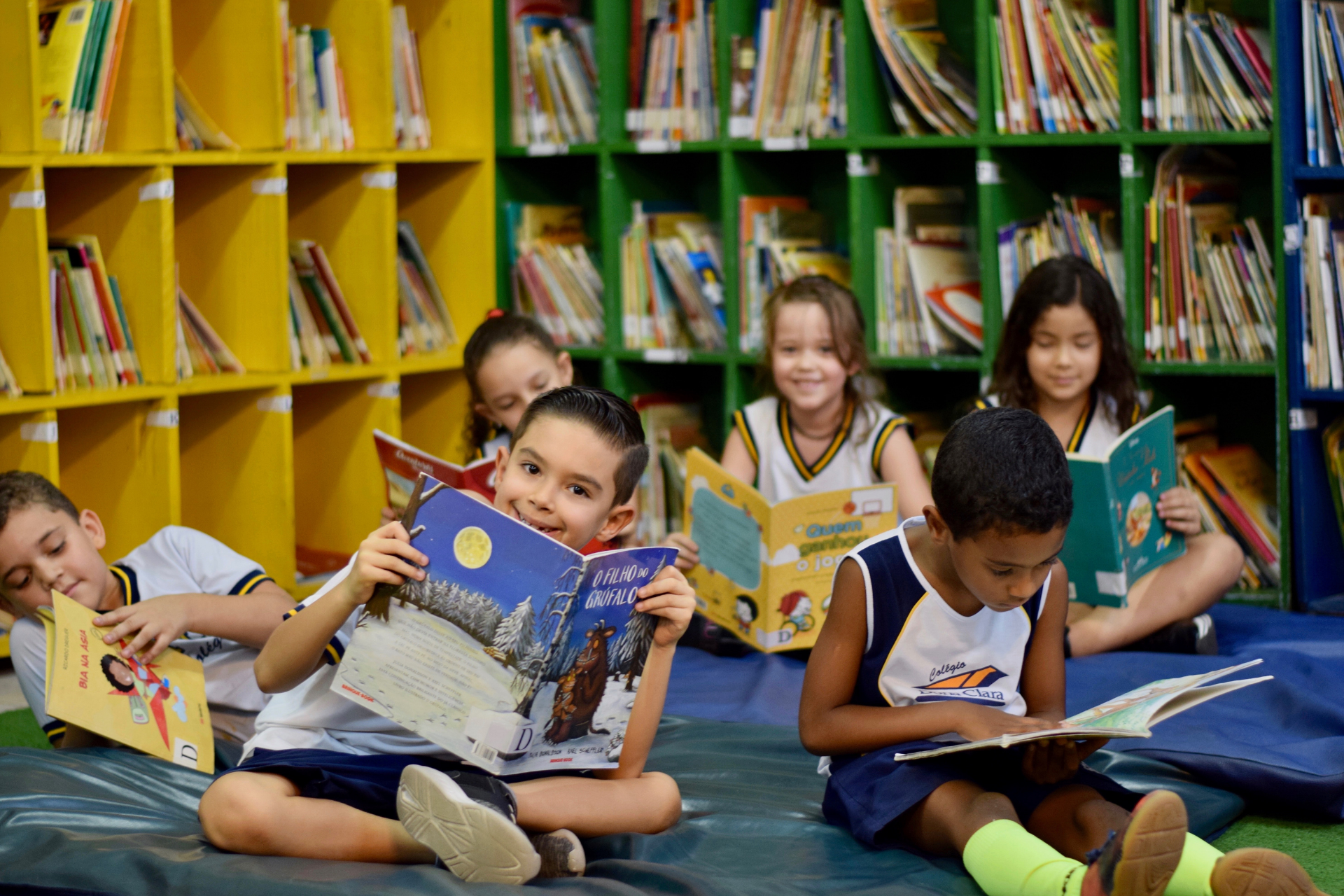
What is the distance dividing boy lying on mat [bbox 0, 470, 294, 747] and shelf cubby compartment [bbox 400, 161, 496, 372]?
156 cm

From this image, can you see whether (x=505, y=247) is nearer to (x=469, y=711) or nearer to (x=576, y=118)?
(x=576, y=118)

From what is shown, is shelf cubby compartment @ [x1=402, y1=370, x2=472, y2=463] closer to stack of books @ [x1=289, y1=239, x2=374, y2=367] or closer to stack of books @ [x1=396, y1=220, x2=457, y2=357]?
stack of books @ [x1=396, y1=220, x2=457, y2=357]

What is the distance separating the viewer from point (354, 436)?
3451mm

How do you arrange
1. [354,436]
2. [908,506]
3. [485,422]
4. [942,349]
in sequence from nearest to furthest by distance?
[908,506] → [485,422] → [942,349] → [354,436]

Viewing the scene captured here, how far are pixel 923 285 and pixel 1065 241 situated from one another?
0.33 metres

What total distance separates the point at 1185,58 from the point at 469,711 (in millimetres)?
2134

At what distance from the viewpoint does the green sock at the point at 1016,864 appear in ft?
4.43

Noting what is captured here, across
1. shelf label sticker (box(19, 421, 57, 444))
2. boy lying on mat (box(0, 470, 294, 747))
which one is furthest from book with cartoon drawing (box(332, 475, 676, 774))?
shelf label sticker (box(19, 421, 57, 444))

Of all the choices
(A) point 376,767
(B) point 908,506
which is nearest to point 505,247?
(B) point 908,506

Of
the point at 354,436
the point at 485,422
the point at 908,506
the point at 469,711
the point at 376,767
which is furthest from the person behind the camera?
the point at 354,436

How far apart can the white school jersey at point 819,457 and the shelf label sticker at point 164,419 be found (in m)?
1.16

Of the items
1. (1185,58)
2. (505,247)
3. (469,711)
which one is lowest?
(469,711)

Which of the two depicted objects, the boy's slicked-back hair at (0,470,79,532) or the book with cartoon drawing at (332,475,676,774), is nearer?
the book with cartoon drawing at (332,475,676,774)

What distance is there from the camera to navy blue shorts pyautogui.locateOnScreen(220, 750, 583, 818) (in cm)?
154
